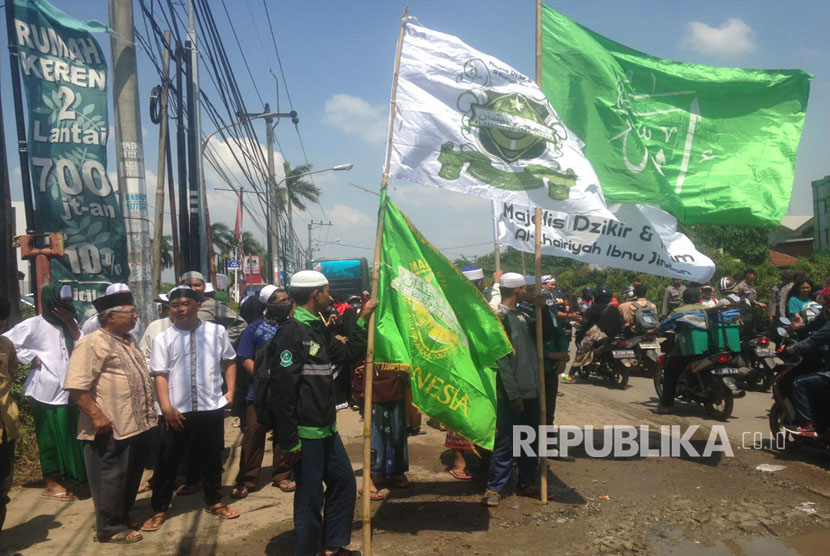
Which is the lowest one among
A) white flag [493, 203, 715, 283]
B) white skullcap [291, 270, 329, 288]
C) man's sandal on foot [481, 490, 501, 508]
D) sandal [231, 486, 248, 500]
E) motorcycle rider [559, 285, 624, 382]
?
sandal [231, 486, 248, 500]

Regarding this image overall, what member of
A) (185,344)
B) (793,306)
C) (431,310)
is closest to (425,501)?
(431,310)

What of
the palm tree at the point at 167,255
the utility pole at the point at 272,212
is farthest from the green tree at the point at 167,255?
the utility pole at the point at 272,212

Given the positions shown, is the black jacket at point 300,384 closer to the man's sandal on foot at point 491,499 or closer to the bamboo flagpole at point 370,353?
the bamboo flagpole at point 370,353

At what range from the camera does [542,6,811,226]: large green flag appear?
216 inches

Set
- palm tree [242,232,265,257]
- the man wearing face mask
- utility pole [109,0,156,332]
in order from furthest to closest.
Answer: palm tree [242,232,265,257], utility pole [109,0,156,332], the man wearing face mask

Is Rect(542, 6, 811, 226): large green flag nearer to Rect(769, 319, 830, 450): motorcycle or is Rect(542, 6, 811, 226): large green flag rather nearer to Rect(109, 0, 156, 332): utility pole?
Rect(769, 319, 830, 450): motorcycle

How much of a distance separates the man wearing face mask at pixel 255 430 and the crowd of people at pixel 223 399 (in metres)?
0.01

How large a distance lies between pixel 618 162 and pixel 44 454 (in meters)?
5.50

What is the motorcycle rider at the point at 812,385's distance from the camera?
5.61 m

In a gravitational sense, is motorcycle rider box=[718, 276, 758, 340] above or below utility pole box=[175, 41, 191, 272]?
below

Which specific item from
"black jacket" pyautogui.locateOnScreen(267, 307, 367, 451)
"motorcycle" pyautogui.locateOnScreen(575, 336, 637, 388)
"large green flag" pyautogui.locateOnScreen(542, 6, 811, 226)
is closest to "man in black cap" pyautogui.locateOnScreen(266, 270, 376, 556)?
"black jacket" pyautogui.locateOnScreen(267, 307, 367, 451)

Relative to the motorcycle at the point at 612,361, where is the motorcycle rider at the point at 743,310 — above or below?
above

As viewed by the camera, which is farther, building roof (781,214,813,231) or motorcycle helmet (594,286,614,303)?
building roof (781,214,813,231)

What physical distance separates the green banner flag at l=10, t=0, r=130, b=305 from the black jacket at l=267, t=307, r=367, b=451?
409 cm
